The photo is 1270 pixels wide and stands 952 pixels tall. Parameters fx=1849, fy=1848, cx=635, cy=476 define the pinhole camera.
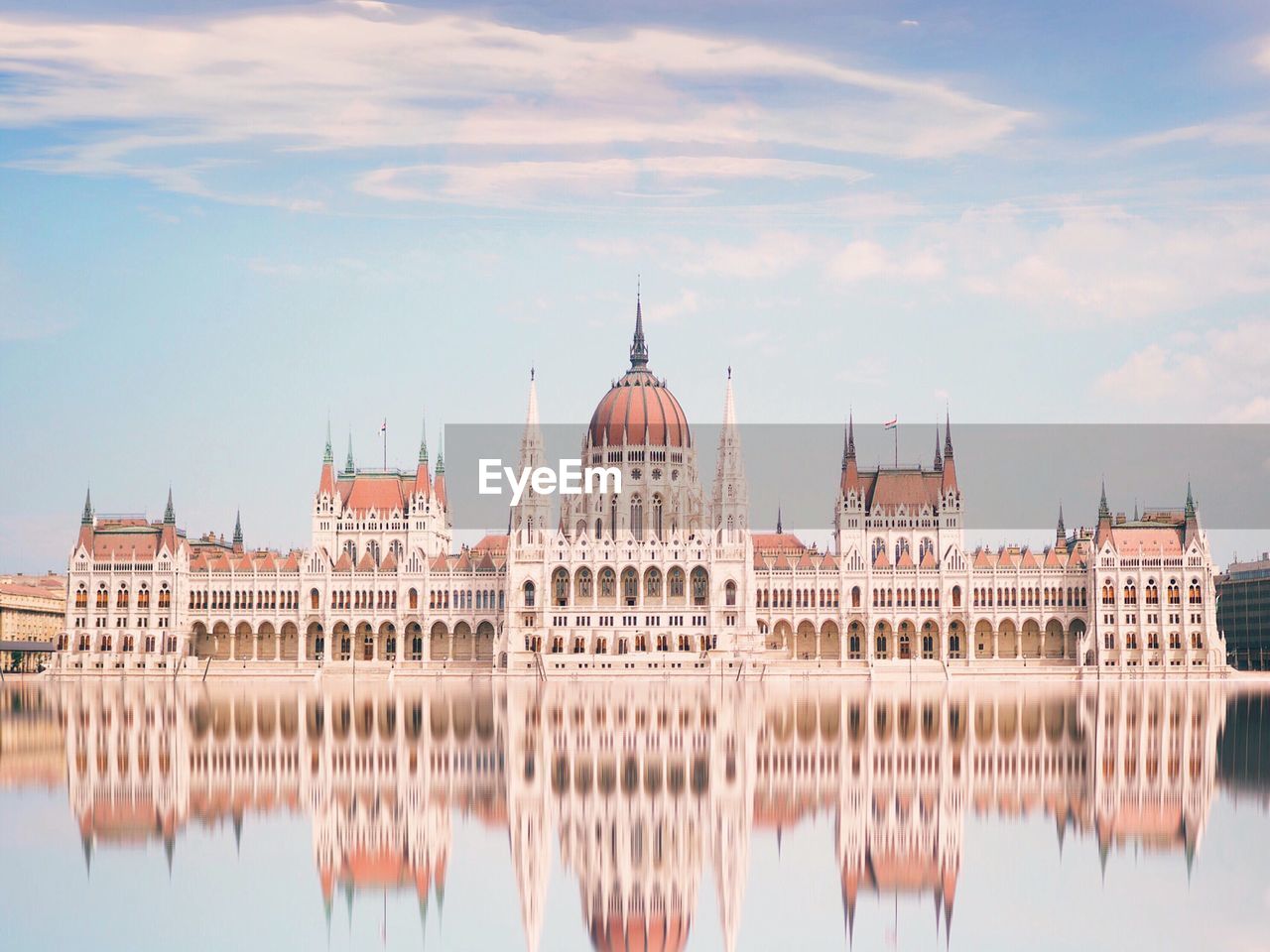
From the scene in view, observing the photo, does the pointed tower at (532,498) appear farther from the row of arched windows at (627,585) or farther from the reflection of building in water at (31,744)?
the reflection of building in water at (31,744)

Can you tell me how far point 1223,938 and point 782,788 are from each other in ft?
68.7

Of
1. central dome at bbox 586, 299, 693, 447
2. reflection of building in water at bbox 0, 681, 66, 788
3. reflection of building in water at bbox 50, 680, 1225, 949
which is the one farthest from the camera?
central dome at bbox 586, 299, 693, 447

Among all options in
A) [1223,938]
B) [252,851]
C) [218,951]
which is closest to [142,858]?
[252,851]

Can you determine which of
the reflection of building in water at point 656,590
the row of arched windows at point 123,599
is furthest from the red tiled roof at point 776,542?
the row of arched windows at point 123,599

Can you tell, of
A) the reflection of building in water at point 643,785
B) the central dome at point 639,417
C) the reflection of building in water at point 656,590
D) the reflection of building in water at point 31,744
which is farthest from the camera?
the central dome at point 639,417

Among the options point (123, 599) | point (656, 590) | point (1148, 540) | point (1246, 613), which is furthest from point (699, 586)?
point (1246, 613)

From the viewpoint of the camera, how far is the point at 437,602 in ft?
512

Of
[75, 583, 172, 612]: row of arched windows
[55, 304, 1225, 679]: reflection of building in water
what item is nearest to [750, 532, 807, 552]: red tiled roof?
[55, 304, 1225, 679]: reflection of building in water

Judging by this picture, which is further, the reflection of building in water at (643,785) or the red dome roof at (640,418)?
the red dome roof at (640,418)

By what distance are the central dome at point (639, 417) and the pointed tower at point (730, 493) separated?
8.83 m

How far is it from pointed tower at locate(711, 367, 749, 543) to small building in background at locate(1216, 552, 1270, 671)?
47255 millimetres

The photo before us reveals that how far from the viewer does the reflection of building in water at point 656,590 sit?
488 feet

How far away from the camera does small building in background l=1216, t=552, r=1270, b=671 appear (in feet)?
563

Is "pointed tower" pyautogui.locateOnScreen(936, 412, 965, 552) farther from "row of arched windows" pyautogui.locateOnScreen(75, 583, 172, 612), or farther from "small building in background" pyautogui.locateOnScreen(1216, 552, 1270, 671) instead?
"row of arched windows" pyautogui.locateOnScreen(75, 583, 172, 612)
